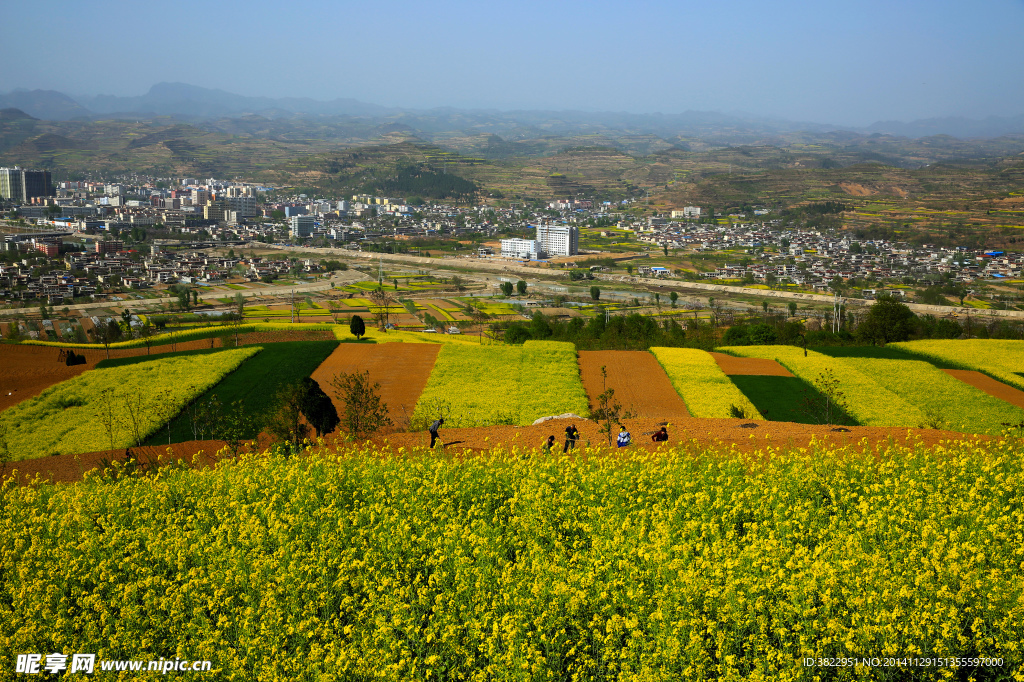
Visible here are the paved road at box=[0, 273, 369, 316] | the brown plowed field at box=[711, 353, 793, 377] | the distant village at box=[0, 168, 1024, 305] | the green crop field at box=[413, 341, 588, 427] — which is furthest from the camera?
the distant village at box=[0, 168, 1024, 305]

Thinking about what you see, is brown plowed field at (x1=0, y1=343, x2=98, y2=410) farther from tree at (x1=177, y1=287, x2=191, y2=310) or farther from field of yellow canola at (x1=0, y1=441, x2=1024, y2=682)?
tree at (x1=177, y1=287, x2=191, y2=310)

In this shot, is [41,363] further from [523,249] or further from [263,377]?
[523,249]

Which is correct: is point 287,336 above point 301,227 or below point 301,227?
below

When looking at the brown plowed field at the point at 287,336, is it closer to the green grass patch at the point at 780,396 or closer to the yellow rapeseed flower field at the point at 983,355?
the green grass patch at the point at 780,396

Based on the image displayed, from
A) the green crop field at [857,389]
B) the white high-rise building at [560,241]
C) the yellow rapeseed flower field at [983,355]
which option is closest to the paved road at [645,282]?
the white high-rise building at [560,241]

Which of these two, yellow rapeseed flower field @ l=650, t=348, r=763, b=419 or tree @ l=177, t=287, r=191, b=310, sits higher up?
yellow rapeseed flower field @ l=650, t=348, r=763, b=419

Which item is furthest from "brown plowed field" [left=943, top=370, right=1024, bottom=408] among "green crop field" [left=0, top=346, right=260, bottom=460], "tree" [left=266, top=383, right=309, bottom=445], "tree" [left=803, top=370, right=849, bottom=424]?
"green crop field" [left=0, top=346, right=260, bottom=460]

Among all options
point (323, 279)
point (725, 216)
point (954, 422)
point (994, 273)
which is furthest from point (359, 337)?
point (725, 216)

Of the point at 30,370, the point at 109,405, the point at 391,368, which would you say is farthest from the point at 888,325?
the point at 30,370
